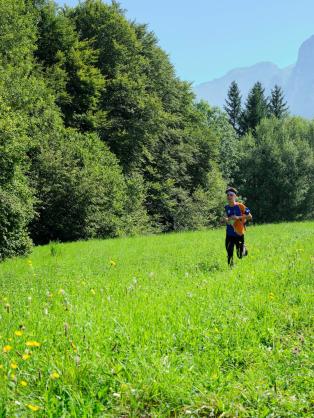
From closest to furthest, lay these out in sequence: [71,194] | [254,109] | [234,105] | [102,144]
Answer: [71,194], [102,144], [254,109], [234,105]

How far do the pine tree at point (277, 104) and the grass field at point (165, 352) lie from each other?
78.0 m

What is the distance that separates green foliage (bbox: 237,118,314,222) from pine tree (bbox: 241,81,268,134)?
12065mm

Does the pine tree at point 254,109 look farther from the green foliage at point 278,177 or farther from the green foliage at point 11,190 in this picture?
the green foliage at point 11,190

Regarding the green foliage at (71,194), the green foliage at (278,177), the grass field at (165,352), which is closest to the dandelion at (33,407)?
the grass field at (165,352)

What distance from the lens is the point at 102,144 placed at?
3378 cm

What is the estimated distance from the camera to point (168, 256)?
52.4 feet

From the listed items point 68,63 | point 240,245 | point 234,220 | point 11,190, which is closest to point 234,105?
point 68,63

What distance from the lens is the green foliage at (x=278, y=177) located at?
192ft

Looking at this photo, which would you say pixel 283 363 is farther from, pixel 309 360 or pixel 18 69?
pixel 18 69

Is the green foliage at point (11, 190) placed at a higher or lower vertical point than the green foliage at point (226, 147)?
lower

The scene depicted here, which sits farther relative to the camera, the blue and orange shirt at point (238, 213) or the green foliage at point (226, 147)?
the green foliage at point (226, 147)

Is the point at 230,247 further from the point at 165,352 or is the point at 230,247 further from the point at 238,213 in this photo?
the point at 165,352

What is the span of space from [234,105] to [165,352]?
80.4m

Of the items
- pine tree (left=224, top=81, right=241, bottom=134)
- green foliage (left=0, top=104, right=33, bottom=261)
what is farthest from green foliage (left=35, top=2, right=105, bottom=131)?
pine tree (left=224, top=81, right=241, bottom=134)
